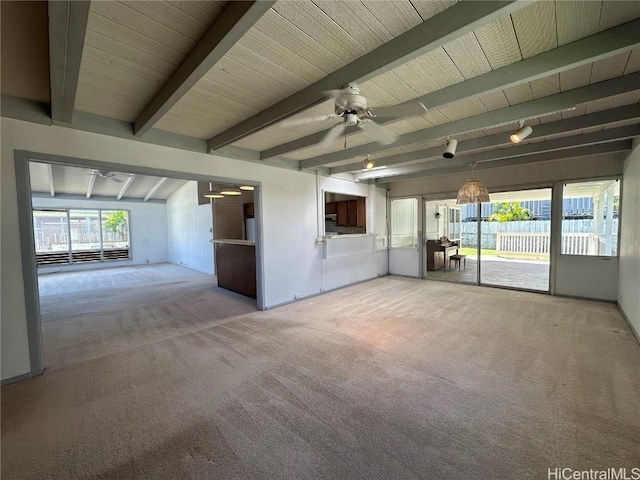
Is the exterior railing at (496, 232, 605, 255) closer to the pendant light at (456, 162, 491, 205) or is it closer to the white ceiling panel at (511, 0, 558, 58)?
the pendant light at (456, 162, 491, 205)

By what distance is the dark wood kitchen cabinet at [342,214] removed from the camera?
7348 millimetres

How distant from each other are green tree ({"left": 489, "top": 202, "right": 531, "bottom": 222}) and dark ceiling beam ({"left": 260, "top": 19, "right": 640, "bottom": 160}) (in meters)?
8.56

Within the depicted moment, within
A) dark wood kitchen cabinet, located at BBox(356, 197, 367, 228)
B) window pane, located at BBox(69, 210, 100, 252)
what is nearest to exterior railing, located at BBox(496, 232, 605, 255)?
dark wood kitchen cabinet, located at BBox(356, 197, 367, 228)

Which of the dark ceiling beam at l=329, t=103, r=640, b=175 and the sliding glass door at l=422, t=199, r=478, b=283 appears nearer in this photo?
the dark ceiling beam at l=329, t=103, r=640, b=175

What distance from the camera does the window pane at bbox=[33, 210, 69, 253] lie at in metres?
8.91

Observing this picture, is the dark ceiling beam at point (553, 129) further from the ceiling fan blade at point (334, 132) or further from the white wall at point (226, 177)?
the ceiling fan blade at point (334, 132)

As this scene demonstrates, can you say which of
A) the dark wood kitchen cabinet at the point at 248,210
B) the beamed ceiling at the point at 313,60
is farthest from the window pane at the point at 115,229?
the beamed ceiling at the point at 313,60

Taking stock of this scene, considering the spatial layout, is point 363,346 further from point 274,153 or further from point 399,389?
point 274,153

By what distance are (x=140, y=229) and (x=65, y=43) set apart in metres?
10.6

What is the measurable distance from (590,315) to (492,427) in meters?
3.54

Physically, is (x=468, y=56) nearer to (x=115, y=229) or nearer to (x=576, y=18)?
(x=576, y=18)

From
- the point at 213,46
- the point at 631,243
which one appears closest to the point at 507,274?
the point at 631,243

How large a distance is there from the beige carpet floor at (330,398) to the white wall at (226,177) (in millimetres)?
711

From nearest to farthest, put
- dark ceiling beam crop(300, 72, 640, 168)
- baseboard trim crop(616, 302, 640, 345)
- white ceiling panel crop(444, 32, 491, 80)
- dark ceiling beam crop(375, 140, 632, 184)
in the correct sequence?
white ceiling panel crop(444, 32, 491, 80), dark ceiling beam crop(300, 72, 640, 168), baseboard trim crop(616, 302, 640, 345), dark ceiling beam crop(375, 140, 632, 184)
